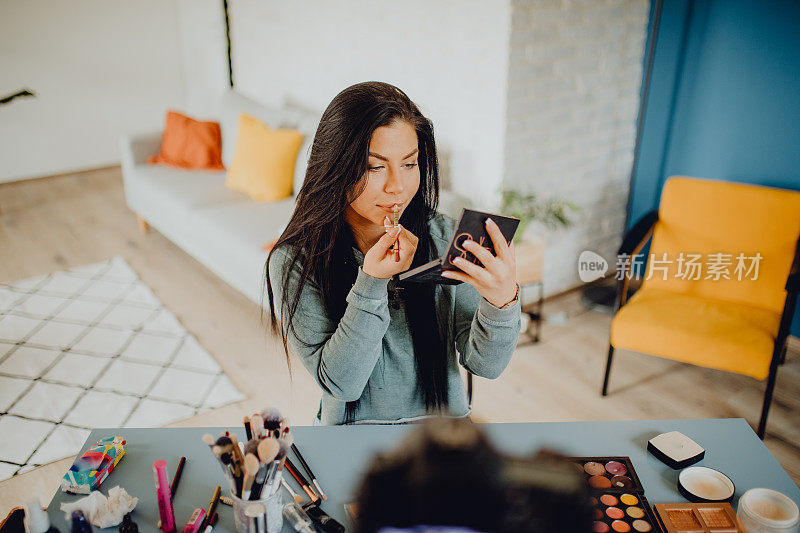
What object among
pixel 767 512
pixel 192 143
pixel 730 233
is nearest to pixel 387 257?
pixel 767 512

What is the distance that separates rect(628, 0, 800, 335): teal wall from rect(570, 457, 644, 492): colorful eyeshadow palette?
6.42 feet

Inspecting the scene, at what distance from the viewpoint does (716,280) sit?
234 centimetres

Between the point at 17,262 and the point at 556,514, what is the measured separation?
3849 mm

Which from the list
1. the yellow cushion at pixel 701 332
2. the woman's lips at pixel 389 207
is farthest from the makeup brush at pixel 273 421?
the yellow cushion at pixel 701 332

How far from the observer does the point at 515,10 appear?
236cm

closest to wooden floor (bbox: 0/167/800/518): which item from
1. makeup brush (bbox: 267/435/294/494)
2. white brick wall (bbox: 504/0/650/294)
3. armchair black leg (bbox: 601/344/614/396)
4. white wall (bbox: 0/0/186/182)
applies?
armchair black leg (bbox: 601/344/614/396)

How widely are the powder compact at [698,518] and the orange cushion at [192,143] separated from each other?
3.33 meters

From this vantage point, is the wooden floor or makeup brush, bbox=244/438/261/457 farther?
the wooden floor

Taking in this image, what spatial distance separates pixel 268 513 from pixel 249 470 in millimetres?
130

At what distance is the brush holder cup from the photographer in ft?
2.88

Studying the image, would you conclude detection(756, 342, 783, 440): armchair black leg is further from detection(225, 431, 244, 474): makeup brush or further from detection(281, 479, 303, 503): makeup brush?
detection(225, 431, 244, 474): makeup brush

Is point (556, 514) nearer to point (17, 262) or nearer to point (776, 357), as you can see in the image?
point (776, 357)

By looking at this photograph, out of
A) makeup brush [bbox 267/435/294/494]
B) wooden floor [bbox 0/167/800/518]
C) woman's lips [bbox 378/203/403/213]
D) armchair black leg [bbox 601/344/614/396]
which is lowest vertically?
wooden floor [bbox 0/167/800/518]

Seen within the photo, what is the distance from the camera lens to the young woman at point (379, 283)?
1.04m
